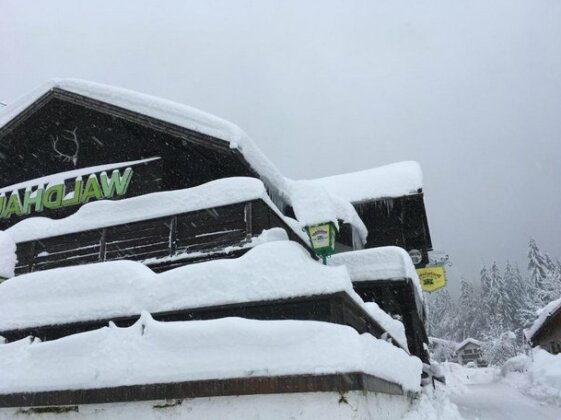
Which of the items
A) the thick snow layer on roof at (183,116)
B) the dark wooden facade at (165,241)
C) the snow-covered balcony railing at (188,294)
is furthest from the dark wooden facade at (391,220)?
the snow-covered balcony railing at (188,294)

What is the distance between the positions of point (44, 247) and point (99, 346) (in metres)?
4.29

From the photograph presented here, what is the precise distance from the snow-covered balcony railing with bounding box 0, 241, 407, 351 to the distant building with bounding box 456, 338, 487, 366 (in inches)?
2842

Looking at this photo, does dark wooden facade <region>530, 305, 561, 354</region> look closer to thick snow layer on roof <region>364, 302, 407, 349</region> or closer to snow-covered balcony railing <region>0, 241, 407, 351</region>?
thick snow layer on roof <region>364, 302, 407, 349</region>

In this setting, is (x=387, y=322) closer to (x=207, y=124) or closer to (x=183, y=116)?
(x=207, y=124)

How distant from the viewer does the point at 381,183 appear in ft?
44.4

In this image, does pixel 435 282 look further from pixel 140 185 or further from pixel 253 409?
pixel 253 409

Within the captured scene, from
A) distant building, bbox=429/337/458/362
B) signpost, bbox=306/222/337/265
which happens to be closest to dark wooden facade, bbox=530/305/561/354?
signpost, bbox=306/222/337/265

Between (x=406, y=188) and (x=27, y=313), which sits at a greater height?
(x=406, y=188)

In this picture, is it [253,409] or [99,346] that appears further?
[99,346]

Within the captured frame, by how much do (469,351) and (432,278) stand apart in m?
66.1

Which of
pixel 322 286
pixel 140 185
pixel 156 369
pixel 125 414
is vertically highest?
pixel 140 185

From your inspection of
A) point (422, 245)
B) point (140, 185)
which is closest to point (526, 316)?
point (422, 245)

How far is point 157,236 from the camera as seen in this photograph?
8578 mm

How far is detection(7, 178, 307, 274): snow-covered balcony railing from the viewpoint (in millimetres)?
7828
